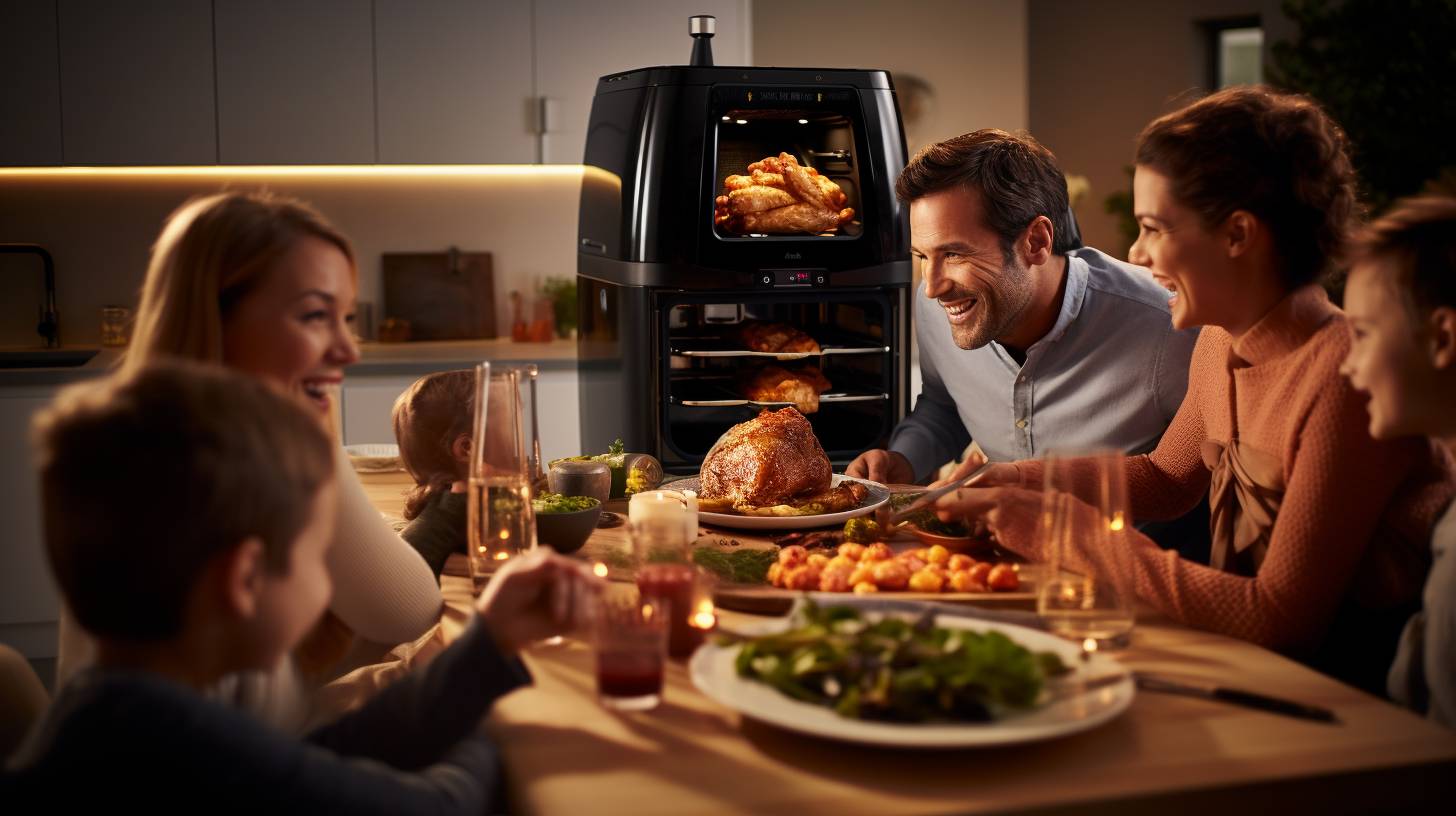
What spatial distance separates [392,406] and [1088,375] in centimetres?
242

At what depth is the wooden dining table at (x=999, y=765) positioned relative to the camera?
1.09 meters

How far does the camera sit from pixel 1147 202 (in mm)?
1859

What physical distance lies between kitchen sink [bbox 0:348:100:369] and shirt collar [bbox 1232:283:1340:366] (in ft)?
12.8

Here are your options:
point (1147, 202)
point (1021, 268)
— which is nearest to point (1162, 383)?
point (1021, 268)

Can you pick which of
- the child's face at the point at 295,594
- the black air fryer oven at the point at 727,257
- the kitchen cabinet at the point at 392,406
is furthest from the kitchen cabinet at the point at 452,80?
the child's face at the point at 295,594

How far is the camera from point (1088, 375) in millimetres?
2658

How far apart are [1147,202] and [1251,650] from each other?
2.15 feet

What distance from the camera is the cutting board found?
514 centimetres

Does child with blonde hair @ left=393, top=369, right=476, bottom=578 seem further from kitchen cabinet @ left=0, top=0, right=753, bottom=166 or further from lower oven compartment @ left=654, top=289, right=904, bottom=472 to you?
kitchen cabinet @ left=0, top=0, right=753, bottom=166

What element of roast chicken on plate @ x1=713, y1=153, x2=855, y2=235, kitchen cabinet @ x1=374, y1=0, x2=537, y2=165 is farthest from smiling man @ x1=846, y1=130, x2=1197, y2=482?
kitchen cabinet @ x1=374, y1=0, x2=537, y2=165

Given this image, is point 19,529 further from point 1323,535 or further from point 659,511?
point 1323,535

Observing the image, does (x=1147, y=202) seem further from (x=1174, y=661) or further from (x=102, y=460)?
(x=102, y=460)

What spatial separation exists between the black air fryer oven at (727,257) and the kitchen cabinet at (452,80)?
1.53 metres

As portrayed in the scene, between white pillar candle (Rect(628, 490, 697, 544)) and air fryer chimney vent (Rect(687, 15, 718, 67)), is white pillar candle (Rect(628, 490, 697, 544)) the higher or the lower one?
the lower one
